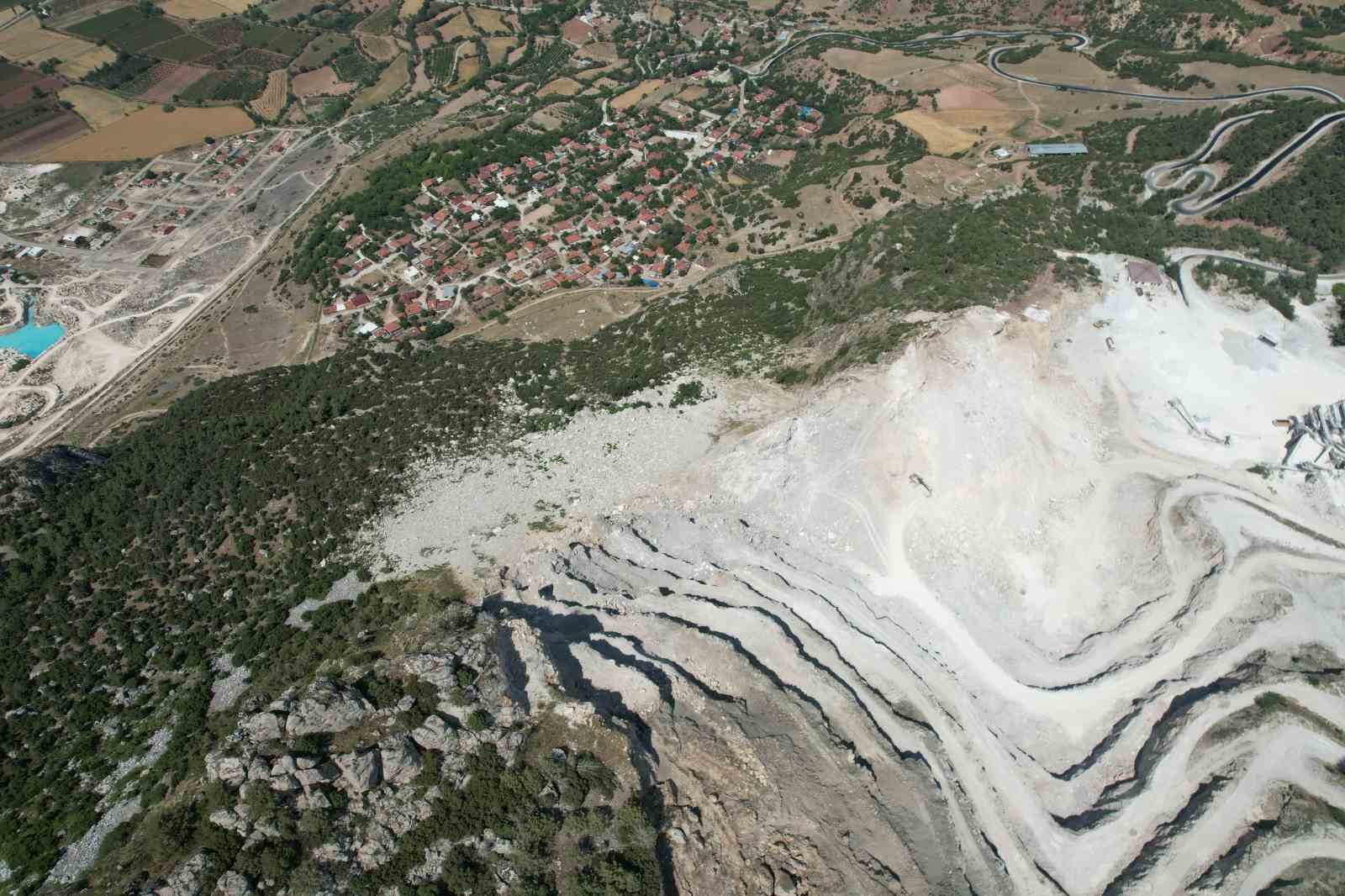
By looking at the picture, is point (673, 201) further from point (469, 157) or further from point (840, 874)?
point (840, 874)

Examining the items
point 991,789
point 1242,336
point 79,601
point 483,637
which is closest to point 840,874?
point 991,789

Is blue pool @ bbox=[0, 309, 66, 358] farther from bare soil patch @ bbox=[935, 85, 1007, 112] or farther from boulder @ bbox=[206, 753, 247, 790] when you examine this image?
bare soil patch @ bbox=[935, 85, 1007, 112]

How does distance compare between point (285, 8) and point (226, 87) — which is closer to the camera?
point (226, 87)

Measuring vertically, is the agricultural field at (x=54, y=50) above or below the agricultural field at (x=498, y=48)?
above

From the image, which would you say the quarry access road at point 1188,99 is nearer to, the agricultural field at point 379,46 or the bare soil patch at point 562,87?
the bare soil patch at point 562,87

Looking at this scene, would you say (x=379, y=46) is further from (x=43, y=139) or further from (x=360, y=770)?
(x=360, y=770)

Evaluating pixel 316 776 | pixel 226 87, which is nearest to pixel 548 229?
pixel 316 776

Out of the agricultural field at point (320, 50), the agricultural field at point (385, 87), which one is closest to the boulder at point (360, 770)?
the agricultural field at point (385, 87)
